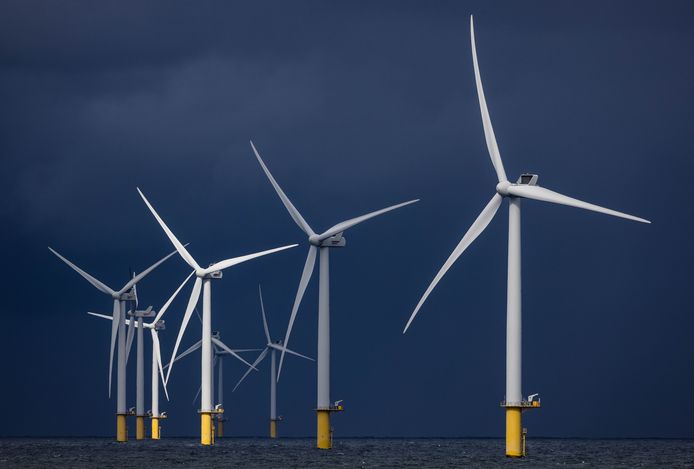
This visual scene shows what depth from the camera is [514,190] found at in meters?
79.6

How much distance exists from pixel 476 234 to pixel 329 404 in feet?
117

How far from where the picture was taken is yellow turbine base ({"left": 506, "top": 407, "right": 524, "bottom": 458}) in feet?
255

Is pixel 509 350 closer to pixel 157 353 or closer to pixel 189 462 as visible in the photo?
pixel 189 462

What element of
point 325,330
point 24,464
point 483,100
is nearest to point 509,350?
point 483,100

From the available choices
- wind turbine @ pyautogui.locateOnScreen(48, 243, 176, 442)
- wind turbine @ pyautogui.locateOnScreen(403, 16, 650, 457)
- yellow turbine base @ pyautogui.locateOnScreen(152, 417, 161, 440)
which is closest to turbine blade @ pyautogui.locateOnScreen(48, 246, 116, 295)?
wind turbine @ pyautogui.locateOnScreen(48, 243, 176, 442)

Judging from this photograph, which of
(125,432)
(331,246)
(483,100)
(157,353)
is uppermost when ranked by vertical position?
(483,100)

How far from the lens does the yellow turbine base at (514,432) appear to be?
255 feet

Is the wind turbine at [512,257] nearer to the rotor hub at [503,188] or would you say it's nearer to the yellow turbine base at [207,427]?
the rotor hub at [503,188]

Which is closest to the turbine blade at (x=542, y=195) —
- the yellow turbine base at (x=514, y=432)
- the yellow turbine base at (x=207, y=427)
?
the yellow turbine base at (x=514, y=432)

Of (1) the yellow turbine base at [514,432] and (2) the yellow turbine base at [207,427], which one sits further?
(2) the yellow turbine base at [207,427]

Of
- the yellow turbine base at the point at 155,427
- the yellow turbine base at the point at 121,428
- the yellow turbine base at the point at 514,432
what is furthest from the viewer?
the yellow turbine base at the point at 155,427

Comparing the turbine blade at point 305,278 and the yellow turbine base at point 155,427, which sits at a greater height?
the turbine blade at point 305,278

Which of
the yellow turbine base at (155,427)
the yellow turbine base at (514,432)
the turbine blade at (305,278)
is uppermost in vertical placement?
the turbine blade at (305,278)

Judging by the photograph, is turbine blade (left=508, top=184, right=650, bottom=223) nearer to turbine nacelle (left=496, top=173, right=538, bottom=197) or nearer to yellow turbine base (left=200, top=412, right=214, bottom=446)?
turbine nacelle (left=496, top=173, right=538, bottom=197)
